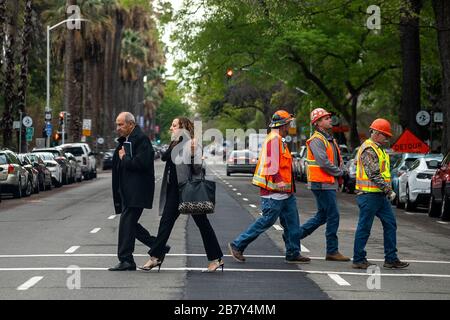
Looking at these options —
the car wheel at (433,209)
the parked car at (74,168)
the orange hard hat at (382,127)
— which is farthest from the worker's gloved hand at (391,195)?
the parked car at (74,168)

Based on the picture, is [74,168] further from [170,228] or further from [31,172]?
[170,228]

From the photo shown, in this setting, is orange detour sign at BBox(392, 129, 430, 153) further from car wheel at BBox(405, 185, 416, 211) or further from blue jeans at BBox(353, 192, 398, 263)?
blue jeans at BBox(353, 192, 398, 263)

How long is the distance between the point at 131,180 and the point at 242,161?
1812 inches

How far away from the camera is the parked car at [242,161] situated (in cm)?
5947

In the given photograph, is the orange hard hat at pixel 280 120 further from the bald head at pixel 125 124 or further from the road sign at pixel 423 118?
the road sign at pixel 423 118

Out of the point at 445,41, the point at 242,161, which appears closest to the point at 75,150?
the point at 242,161

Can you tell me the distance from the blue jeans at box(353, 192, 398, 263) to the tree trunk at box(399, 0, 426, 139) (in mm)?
26465

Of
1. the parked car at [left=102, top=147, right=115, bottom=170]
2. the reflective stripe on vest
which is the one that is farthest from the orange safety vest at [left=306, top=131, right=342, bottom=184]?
the parked car at [left=102, top=147, right=115, bottom=170]

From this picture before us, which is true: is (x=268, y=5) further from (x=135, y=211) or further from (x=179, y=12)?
(x=135, y=211)

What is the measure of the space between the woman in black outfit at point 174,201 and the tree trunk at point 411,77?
27557mm

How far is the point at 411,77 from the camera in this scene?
137 feet

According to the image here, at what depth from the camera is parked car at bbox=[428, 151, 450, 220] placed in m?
25.5

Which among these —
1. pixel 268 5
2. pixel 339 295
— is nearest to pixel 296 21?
pixel 268 5

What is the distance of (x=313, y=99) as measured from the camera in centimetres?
6253
